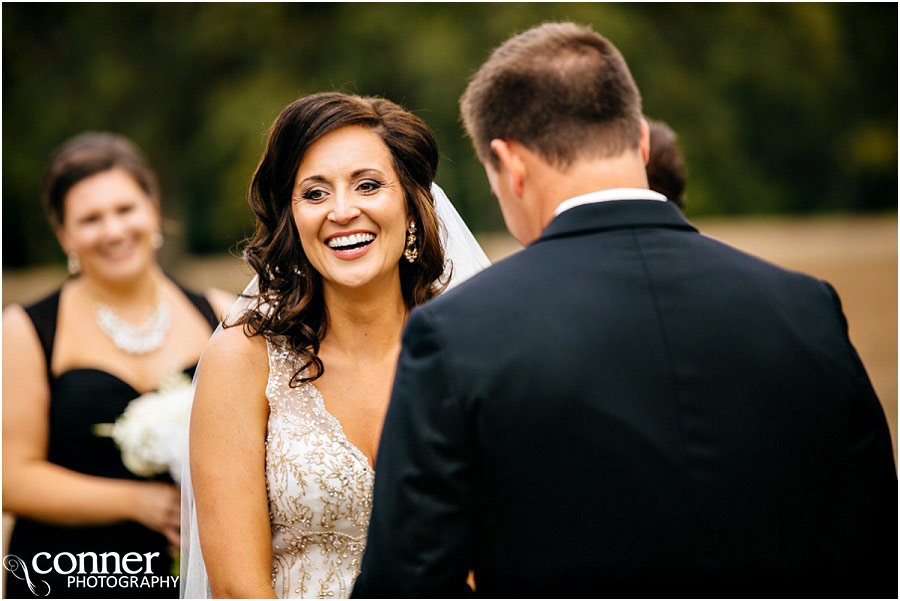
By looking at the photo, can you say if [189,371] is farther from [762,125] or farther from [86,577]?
[762,125]

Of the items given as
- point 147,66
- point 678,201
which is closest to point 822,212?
point 147,66

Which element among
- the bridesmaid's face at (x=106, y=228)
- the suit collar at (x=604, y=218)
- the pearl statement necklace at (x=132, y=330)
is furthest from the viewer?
the bridesmaid's face at (x=106, y=228)

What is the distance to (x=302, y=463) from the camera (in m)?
2.81

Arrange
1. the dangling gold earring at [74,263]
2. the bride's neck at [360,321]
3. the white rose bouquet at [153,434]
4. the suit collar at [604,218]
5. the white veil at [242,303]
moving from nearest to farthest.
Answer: the suit collar at [604,218], the white veil at [242,303], the bride's neck at [360,321], the white rose bouquet at [153,434], the dangling gold earring at [74,263]

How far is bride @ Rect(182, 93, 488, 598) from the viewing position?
2.76m

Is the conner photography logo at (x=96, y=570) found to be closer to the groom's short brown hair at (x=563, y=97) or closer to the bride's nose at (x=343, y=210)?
the bride's nose at (x=343, y=210)

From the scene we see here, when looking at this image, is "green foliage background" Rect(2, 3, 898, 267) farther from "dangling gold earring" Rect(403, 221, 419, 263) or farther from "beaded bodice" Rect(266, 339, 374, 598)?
"beaded bodice" Rect(266, 339, 374, 598)

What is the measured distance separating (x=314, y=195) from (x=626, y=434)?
151 centimetres

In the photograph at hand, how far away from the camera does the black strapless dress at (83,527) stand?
381cm

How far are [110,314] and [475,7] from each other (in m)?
13.1

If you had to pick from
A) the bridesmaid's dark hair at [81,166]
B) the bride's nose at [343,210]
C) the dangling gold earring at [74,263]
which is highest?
the bridesmaid's dark hair at [81,166]

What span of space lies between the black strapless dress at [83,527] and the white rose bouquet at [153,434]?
0.08 m

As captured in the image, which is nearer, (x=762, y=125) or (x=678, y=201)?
(x=678, y=201)

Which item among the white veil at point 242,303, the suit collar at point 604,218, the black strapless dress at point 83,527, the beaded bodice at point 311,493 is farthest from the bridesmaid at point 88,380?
the suit collar at point 604,218
